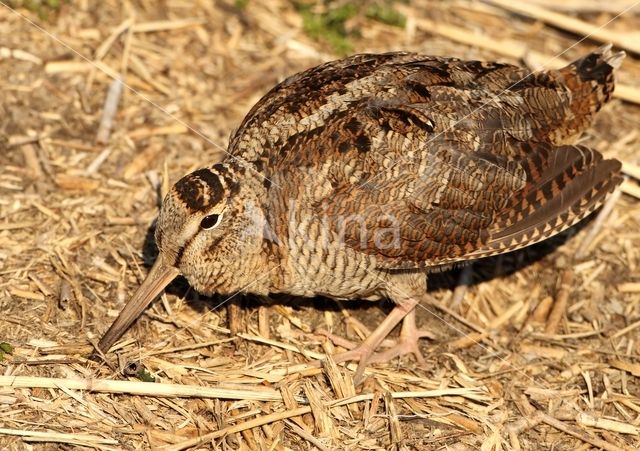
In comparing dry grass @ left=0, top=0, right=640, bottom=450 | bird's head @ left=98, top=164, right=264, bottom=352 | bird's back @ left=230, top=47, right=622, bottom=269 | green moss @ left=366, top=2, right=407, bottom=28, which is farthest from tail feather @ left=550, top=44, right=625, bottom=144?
bird's head @ left=98, top=164, right=264, bottom=352

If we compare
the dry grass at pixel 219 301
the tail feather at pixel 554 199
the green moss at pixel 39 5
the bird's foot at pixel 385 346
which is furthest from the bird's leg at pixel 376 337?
the green moss at pixel 39 5

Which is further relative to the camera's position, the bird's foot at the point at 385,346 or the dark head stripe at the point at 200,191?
the bird's foot at the point at 385,346

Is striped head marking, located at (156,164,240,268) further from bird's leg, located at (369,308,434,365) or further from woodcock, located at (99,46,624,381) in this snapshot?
bird's leg, located at (369,308,434,365)

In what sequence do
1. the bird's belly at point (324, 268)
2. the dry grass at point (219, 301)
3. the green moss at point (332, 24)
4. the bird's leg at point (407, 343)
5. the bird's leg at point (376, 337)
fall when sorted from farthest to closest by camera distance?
the green moss at point (332, 24) < the bird's leg at point (407, 343) < the bird's leg at point (376, 337) < the bird's belly at point (324, 268) < the dry grass at point (219, 301)

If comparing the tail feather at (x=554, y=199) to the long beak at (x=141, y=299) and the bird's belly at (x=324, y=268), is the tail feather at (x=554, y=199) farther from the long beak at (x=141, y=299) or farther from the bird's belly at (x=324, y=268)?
the long beak at (x=141, y=299)

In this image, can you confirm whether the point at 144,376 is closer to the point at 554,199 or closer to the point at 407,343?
the point at 407,343
